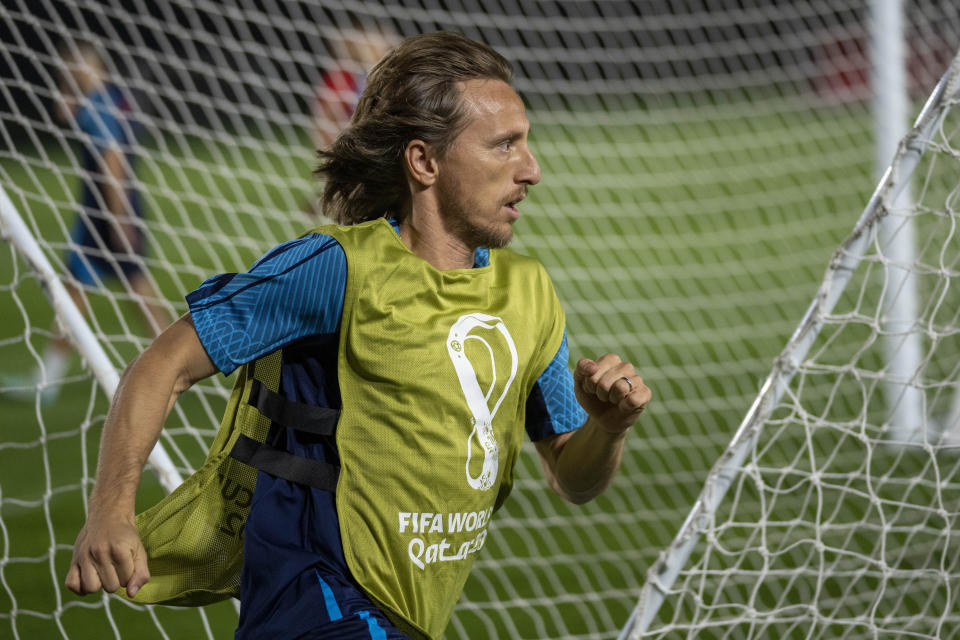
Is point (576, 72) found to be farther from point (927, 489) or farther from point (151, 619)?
point (151, 619)

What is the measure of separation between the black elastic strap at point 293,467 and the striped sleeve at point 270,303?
156 mm

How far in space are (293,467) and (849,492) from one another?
2729mm

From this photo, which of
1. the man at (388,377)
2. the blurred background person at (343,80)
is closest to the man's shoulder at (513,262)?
the man at (388,377)

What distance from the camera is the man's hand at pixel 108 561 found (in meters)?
1.24

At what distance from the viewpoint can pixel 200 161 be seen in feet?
24.3

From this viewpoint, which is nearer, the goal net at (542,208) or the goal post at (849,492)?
the goal post at (849,492)

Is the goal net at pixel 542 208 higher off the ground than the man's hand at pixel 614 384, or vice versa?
the man's hand at pixel 614 384

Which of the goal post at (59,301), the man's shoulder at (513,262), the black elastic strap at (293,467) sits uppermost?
the man's shoulder at (513,262)

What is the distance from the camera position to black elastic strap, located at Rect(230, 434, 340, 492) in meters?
1.47

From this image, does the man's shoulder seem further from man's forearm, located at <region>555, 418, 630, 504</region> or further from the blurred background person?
the blurred background person

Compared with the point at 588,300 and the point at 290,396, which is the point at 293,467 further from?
the point at 588,300

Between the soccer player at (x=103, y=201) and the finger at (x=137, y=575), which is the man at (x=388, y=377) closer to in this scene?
the finger at (x=137, y=575)

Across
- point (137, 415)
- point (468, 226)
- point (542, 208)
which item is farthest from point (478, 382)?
point (542, 208)

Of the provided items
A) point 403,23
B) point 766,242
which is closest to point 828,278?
point 766,242
